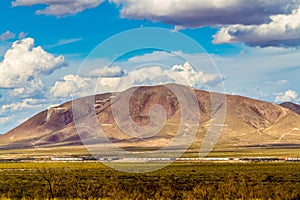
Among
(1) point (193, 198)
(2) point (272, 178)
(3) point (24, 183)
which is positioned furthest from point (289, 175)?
(1) point (193, 198)

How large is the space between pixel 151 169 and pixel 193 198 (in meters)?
87.0

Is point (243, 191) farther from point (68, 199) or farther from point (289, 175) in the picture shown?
point (289, 175)

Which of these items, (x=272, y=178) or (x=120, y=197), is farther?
(x=272, y=178)

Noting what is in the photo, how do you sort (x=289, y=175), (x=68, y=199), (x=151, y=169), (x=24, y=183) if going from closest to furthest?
(x=68, y=199)
(x=24, y=183)
(x=289, y=175)
(x=151, y=169)

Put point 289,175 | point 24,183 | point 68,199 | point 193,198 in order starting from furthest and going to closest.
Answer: point 289,175, point 24,183, point 193,198, point 68,199

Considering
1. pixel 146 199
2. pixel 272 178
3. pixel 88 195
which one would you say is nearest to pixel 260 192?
pixel 146 199

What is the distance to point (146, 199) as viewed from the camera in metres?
56.2

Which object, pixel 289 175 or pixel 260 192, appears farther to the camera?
pixel 289 175

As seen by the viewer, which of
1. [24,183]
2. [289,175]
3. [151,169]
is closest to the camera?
[24,183]

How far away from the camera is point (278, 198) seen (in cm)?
5884

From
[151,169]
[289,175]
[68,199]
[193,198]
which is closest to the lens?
[68,199]

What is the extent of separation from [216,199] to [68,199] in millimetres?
14656

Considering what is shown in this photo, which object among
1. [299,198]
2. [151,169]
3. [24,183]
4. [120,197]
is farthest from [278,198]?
[151,169]

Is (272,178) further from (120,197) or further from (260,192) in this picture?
(120,197)
